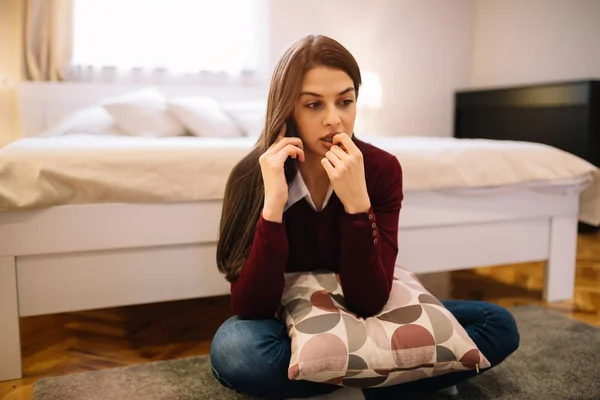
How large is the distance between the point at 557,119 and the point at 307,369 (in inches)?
108

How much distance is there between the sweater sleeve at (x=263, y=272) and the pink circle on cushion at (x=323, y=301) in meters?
0.07

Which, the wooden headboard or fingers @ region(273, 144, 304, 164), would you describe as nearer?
fingers @ region(273, 144, 304, 164)

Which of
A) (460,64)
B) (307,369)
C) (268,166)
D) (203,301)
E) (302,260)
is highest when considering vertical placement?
(460,64)

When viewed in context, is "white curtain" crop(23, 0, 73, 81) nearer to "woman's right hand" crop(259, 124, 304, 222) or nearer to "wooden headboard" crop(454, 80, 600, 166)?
"woman's right hand" crop(259, 124, 304, 222)

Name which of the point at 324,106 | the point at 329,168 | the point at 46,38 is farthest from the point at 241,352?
the point at 46,38

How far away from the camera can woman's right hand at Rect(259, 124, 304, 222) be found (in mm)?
1007

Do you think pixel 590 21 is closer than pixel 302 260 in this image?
No

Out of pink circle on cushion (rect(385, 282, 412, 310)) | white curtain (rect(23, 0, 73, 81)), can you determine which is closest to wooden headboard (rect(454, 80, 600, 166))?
pink circle on cushion (rect(385, 282, 412, 310))

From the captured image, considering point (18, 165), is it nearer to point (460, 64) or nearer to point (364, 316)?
point (364, 316)

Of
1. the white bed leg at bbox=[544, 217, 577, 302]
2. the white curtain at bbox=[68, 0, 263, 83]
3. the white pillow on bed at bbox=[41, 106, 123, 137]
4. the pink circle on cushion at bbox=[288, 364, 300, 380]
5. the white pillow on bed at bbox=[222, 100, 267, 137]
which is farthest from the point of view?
the white curtain at bbox=[68, 0, 263, 83]

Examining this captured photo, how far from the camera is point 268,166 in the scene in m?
1.03

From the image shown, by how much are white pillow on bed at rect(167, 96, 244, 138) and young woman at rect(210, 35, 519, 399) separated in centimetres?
125

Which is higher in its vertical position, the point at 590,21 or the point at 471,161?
the point at 590,21

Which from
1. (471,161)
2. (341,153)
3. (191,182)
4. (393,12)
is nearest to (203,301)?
(191,182)
